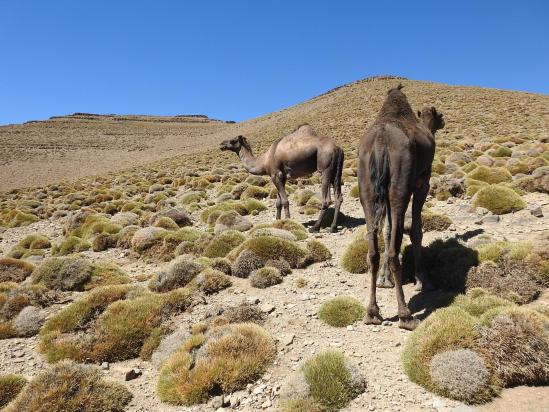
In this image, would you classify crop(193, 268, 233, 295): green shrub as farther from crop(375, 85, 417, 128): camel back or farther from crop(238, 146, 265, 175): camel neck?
crop(238, 146, 265, 175): camel neck

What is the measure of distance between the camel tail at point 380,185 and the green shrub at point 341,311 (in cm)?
173

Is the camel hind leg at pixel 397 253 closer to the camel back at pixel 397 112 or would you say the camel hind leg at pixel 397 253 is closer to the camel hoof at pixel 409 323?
the camel hoof at pixel 409 323

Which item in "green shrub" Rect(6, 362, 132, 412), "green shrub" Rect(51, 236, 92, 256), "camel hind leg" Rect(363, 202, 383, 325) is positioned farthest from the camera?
"green shrub" Rect(51, 236, 92, 256)

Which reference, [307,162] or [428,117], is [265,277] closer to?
[428,117]

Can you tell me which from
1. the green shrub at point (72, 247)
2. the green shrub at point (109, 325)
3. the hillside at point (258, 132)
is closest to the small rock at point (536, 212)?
the green shrub at point (109, 325)

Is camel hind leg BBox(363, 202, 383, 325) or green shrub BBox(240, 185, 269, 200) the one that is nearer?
camel hind leg BBox(363, 202, 383, 325)

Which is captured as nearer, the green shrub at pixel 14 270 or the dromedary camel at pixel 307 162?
the green shrub at pixel 14 270

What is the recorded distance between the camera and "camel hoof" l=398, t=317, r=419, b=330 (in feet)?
21.4

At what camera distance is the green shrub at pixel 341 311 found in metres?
7.24

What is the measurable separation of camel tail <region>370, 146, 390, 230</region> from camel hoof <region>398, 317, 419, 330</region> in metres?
1.61

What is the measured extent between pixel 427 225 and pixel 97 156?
258 feet

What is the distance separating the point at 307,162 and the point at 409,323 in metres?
8.79

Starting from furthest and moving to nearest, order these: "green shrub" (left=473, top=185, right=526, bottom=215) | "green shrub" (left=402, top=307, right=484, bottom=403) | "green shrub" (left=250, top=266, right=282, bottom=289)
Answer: "green shrub" (left=473, top=185, right=526, bottom=215)
"green shrub" (left=250, top=266, right=282, bottom=289)
"green shrub" (left=402, top=307, right=484, bottom=403)

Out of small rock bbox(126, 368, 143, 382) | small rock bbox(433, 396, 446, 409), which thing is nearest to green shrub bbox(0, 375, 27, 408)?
small rock bbox(126, 368, 143, 382)
